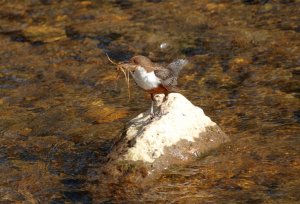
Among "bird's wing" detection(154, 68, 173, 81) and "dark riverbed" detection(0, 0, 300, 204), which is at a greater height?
"bird's wing" detection(154, 68, 173, 81)

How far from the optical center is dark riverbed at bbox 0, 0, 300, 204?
697 cm

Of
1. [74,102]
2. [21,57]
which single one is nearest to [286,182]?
[74,102]

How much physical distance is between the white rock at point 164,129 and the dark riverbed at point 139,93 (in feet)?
0.89

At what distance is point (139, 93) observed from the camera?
382 inches

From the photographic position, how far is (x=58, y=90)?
32.3ft

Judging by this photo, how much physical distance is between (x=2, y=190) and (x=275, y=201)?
2.82 metres

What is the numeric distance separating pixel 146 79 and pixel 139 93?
2.64 metres

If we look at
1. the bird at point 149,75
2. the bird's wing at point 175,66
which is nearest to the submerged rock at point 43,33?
the bird's wing at point 175,66

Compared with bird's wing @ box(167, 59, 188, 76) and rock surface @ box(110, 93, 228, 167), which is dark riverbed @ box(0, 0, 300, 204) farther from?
bird's wing @ box(167, 59, 188, 76)

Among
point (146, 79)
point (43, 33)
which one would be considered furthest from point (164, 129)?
point (43, 33)

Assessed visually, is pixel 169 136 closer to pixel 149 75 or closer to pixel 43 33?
pixel 149 75

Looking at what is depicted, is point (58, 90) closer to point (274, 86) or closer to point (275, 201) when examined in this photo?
point (274, 86)

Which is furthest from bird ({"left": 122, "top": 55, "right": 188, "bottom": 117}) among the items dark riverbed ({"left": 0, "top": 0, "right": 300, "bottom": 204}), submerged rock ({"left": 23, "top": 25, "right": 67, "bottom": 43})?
submerged rock ({"left": 23, "top": 25, "right": 67, "bottom": 43})

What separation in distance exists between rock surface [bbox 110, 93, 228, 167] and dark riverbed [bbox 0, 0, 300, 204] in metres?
0.17
